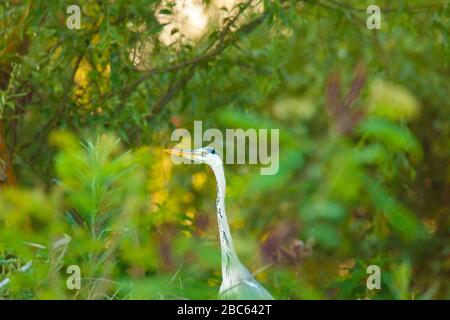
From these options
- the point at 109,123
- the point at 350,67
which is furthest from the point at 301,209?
the point at 350,67

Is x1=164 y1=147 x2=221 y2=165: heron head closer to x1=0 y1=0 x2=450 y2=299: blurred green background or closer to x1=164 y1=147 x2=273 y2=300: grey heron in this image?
x1=164 y1=147 x2=273 y2=300: grey heron

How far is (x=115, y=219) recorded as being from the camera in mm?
3607

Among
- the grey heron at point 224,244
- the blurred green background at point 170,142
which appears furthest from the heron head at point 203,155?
the blurred green background at point 170,142

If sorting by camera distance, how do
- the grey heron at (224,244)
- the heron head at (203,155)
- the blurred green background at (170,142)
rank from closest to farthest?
the blurred green background at (170,142) → the grey heron at (224,244) → the heron head at (203,155)

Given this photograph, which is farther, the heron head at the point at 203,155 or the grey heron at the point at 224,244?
the heron head at the point at 203,155

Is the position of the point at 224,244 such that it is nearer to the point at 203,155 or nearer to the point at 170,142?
the point at 203,155

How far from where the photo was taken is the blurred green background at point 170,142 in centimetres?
345

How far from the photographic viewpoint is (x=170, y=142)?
20.4 feet

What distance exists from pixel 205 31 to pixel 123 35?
78cm

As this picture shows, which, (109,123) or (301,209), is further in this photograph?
(109,123)

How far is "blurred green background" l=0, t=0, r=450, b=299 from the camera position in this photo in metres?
3.45

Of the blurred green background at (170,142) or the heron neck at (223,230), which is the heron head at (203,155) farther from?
the blurred green background at (170,142)

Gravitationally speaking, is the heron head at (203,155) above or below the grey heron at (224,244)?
above
